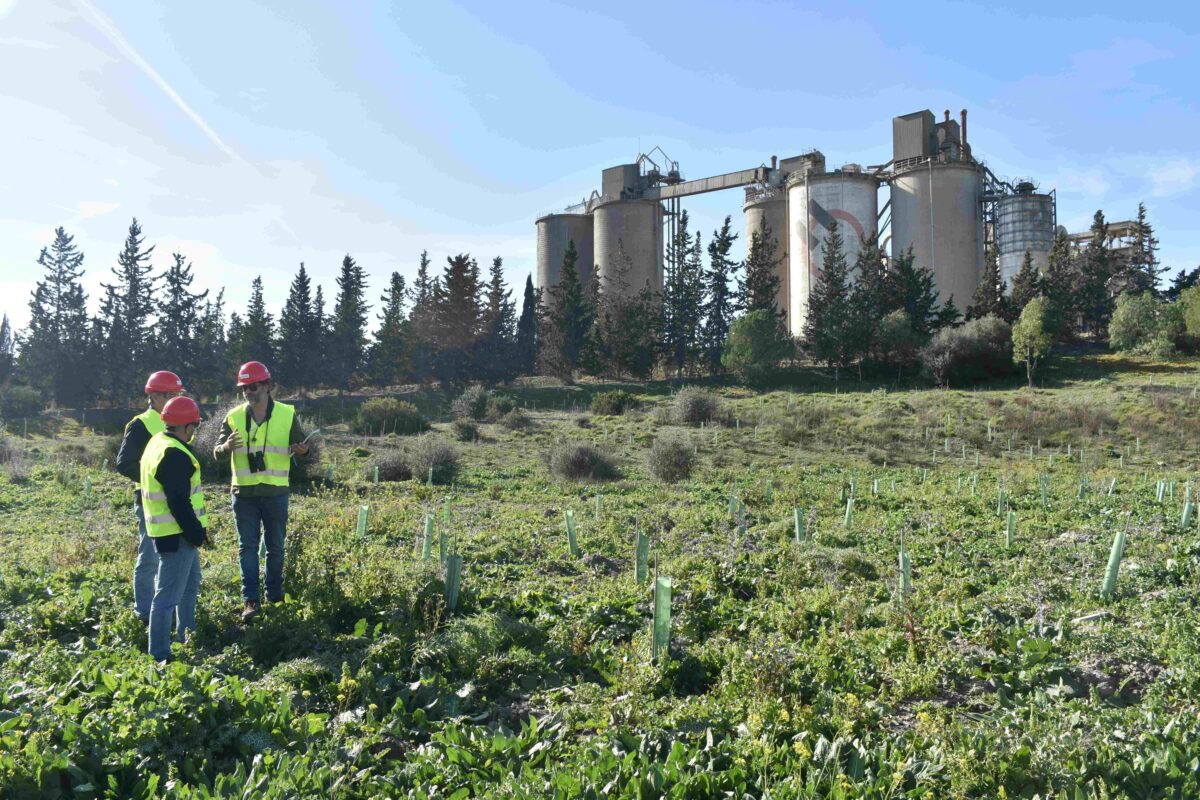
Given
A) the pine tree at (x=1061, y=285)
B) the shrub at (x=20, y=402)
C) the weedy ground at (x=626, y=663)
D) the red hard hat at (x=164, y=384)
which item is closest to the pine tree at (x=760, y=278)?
the pine tree at (x=1061, y=285)

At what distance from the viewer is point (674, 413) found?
34.1 m

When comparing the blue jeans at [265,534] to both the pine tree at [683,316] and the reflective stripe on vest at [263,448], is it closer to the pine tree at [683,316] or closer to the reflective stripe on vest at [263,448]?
the reflective stripe on vest at [263,448]

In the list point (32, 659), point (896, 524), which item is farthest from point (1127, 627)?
point (32, 659)

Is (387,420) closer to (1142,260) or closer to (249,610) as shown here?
(249,610)

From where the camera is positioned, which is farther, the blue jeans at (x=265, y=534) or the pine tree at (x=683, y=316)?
the pine tree at (x=683, y=316)

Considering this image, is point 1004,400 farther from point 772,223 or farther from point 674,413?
point 772,223

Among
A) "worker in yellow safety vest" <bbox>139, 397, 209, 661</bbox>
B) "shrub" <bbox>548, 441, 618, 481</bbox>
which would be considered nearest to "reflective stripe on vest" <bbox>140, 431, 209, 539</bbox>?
"worker in yellow safety vest" <bbox>139, 397, 209, 661</bbox>

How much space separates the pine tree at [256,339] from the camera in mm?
50125

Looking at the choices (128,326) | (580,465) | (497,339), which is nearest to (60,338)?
(128,326)

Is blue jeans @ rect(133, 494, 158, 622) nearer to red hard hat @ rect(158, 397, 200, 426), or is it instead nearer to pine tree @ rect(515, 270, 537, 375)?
red hard hat @ rect(158, 397, 200, 426)

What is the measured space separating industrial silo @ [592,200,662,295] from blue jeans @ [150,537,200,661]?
48.6 m

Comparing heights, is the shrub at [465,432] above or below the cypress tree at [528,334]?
below

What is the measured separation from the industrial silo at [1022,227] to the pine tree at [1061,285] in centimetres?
88

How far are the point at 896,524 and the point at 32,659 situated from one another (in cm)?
956
